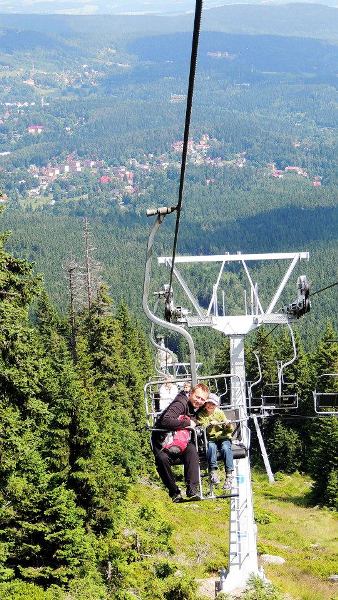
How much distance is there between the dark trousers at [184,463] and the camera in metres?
12.3

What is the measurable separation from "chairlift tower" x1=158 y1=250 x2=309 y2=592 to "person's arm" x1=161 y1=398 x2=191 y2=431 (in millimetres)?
6024

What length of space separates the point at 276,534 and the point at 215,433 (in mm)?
29089

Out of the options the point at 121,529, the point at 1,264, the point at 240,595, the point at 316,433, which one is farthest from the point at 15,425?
the point at 316,433

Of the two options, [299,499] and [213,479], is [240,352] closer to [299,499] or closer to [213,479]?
[213,479]

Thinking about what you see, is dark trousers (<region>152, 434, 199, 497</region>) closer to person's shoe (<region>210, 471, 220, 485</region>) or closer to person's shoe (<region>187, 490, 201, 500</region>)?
person's shoe (<region>187, 490, 201, 500</region>)

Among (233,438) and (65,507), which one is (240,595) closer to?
(65,507)

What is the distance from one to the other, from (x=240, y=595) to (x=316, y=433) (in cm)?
3149

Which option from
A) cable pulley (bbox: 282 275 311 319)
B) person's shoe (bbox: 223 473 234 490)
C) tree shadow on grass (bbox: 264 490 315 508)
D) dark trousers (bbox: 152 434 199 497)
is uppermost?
cable pulley (bbox: 282 275 311 319)

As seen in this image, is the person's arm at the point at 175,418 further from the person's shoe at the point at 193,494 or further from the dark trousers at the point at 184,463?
the person's shoe at the point at 193,494

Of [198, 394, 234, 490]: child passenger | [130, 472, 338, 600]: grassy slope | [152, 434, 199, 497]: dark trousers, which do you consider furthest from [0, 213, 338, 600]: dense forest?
[152, 434, 199, 497]: dark trousers

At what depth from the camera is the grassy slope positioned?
1044 inches

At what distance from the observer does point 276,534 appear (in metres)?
40.2

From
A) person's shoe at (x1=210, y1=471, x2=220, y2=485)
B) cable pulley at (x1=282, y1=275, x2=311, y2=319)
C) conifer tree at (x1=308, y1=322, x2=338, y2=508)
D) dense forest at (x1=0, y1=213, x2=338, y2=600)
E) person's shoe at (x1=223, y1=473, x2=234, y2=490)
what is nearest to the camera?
person's shoe at (x1=210, y1=471, x2=220, y2=485)

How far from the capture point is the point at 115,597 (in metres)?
21.6
